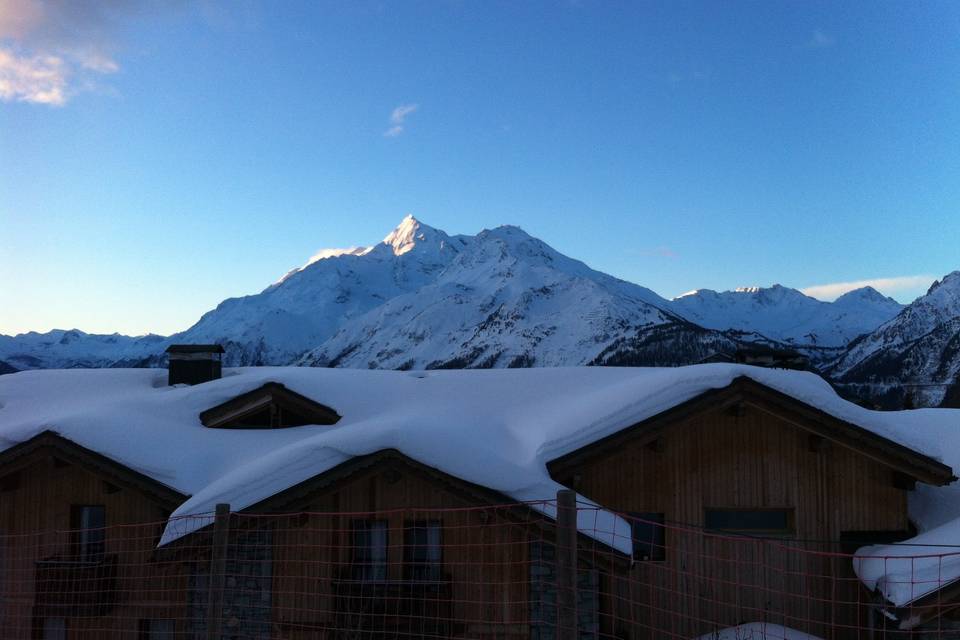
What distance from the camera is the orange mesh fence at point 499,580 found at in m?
11.1

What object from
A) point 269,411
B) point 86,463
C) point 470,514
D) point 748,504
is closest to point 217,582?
point 470,514

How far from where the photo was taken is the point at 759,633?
39.0 feet

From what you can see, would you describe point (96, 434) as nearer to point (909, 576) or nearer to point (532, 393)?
point (532, 393)

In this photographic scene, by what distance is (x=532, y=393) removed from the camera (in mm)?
16156

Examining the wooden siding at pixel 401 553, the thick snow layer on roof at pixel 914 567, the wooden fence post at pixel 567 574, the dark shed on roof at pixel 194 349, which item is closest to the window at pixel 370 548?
the wooden siding at pixel 401 553

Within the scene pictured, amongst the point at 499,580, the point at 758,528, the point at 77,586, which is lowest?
the point at 77,586

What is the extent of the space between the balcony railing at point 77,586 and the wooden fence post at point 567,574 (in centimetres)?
996

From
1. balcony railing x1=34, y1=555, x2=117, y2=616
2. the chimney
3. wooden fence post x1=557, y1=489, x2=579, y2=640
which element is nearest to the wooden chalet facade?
wooden fence post x1=557, y1=489, x2=579, y2=640

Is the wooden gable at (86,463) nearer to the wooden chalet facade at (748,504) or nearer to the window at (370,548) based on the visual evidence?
the window at (370,548)

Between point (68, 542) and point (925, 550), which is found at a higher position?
point (925, 550)

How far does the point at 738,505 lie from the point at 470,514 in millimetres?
4318

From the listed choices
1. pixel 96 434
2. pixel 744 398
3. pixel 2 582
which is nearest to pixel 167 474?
pixel 96 434

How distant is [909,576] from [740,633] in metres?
2.61

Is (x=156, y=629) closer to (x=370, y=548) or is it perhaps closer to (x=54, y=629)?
(x=54, y=629)
